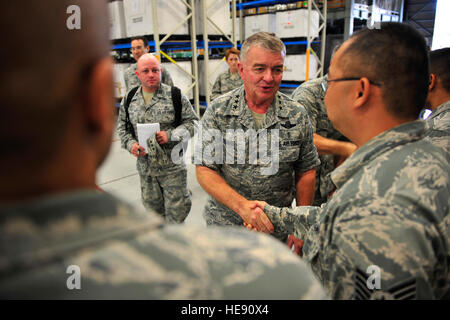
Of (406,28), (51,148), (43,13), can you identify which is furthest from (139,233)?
(406,28)

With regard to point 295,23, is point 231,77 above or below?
below

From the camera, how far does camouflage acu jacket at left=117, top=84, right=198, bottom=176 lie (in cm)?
304

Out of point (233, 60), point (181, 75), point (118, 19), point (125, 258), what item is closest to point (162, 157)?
point (125, 258)

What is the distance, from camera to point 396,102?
103 cm

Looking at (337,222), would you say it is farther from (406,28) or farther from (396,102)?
(406,28)

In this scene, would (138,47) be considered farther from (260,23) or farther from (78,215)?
(78,215)

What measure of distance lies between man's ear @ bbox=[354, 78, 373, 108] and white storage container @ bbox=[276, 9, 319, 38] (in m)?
6.87

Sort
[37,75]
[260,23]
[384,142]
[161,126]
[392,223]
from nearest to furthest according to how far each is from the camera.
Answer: [37,75], [392,223], [384,142], [161,126], [260,23]

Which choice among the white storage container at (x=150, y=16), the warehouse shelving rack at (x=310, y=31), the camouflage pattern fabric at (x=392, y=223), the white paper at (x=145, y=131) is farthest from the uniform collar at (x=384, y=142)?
the warehouse shelving rack at (x=310, y=31)

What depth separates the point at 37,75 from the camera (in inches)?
13.5

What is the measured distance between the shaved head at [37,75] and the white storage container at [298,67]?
24.9ft

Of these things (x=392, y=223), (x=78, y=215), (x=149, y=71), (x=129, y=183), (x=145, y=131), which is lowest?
(x=129, y=183)

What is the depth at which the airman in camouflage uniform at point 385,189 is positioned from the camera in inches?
33.0

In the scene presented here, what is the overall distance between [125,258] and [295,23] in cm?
790
